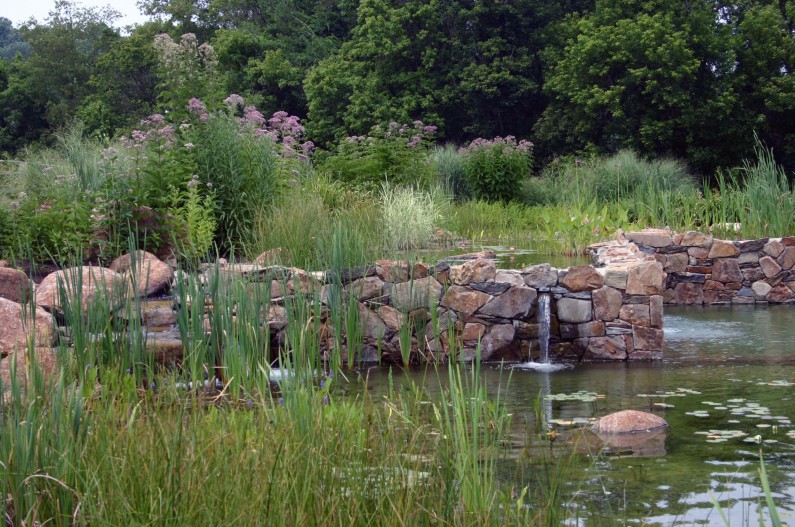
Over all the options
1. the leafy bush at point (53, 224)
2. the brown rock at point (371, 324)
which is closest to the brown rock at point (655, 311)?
the brown rock at point (371, 324)

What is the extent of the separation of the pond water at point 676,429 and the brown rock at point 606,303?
53 cm

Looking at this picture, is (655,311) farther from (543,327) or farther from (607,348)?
(543,327)

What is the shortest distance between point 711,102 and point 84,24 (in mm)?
28795

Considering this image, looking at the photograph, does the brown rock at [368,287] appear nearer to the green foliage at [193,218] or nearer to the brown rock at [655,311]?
the green foliage at [193,218]

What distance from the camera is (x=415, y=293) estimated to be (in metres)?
7.50

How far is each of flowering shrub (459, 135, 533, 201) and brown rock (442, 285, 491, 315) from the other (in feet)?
32.3

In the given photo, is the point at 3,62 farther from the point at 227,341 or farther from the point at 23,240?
the point at 227,341

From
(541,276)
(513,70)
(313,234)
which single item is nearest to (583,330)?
(541,276)

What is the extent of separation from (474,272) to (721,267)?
468 cm

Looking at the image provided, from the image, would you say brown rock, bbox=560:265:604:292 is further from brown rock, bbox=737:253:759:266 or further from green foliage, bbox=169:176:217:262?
brown rock, bbox=737:253:759:266

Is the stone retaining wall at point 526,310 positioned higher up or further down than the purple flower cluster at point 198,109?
further down

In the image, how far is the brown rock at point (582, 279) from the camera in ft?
25.2

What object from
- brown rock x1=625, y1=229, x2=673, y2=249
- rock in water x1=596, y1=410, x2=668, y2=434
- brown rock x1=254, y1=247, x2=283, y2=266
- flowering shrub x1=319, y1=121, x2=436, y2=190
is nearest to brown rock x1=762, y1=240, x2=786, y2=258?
brown rock x1=625, y1=229, x2=673, y2=249

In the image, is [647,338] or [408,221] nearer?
[647,338]
